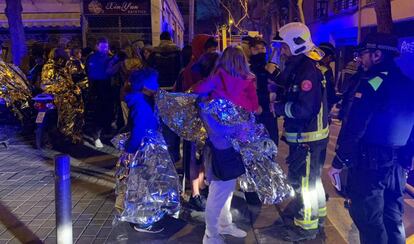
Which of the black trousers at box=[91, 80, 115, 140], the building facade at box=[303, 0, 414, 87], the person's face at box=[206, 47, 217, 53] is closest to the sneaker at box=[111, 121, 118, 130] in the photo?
the black trousers at box=[91, 80, 115, 140]

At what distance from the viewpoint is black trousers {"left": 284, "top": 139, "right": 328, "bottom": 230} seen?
405 centimetres

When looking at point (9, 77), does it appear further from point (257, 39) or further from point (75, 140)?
point (257, 39)

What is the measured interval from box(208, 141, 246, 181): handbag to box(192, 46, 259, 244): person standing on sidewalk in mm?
44

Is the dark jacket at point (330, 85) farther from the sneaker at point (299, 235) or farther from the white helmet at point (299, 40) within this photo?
the sneaker at point (299, 235)

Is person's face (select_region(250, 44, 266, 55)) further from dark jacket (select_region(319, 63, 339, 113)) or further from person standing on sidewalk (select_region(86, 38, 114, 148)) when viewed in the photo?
person standing on sidewalk (select_region(86, 38, 114, 148))

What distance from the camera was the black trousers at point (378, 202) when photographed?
10.5ft

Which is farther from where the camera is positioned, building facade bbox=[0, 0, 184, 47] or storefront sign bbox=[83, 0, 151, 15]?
storefront sign bbox=[83, 0, 151, 15]

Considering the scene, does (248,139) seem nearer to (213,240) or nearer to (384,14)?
(213,240)

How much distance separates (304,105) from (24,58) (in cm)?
848

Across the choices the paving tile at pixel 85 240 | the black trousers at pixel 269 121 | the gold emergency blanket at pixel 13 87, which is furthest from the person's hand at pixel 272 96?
the gold emergency blanket at pixel 13 87

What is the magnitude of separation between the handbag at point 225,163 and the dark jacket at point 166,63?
2679 mm

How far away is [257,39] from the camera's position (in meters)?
5.38

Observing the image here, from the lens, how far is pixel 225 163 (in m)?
3.63

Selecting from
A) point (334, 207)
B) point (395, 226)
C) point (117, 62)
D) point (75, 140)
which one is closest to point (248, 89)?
point (395, 226)
